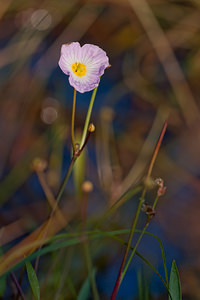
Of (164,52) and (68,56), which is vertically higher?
(68,56)

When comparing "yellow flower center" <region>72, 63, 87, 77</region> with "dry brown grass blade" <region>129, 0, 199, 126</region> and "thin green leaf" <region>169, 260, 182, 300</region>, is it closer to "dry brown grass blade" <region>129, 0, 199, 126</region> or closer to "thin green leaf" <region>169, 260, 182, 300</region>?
"thin green leaf" <region>169, 260, 182, 300</region>

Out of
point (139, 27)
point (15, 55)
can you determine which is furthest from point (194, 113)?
point (15, 55)

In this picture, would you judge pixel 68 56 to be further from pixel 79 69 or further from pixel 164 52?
pixel 164 52

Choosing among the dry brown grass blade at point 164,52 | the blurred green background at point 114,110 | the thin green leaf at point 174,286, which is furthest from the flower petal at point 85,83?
the dry brown grass blade at point 164,52

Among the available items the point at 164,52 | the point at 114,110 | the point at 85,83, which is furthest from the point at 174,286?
the point at 164,52

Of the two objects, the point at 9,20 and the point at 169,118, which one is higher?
the point at 9,20

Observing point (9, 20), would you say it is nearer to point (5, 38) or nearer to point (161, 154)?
point (5, 38)

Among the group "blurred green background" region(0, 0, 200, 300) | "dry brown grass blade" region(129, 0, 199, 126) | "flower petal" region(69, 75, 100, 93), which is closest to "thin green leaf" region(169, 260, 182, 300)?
"flower petal" region(69, 75, 100, 93)

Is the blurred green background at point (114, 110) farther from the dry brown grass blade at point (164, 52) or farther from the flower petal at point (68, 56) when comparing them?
the flower petal at point (68, 56)
